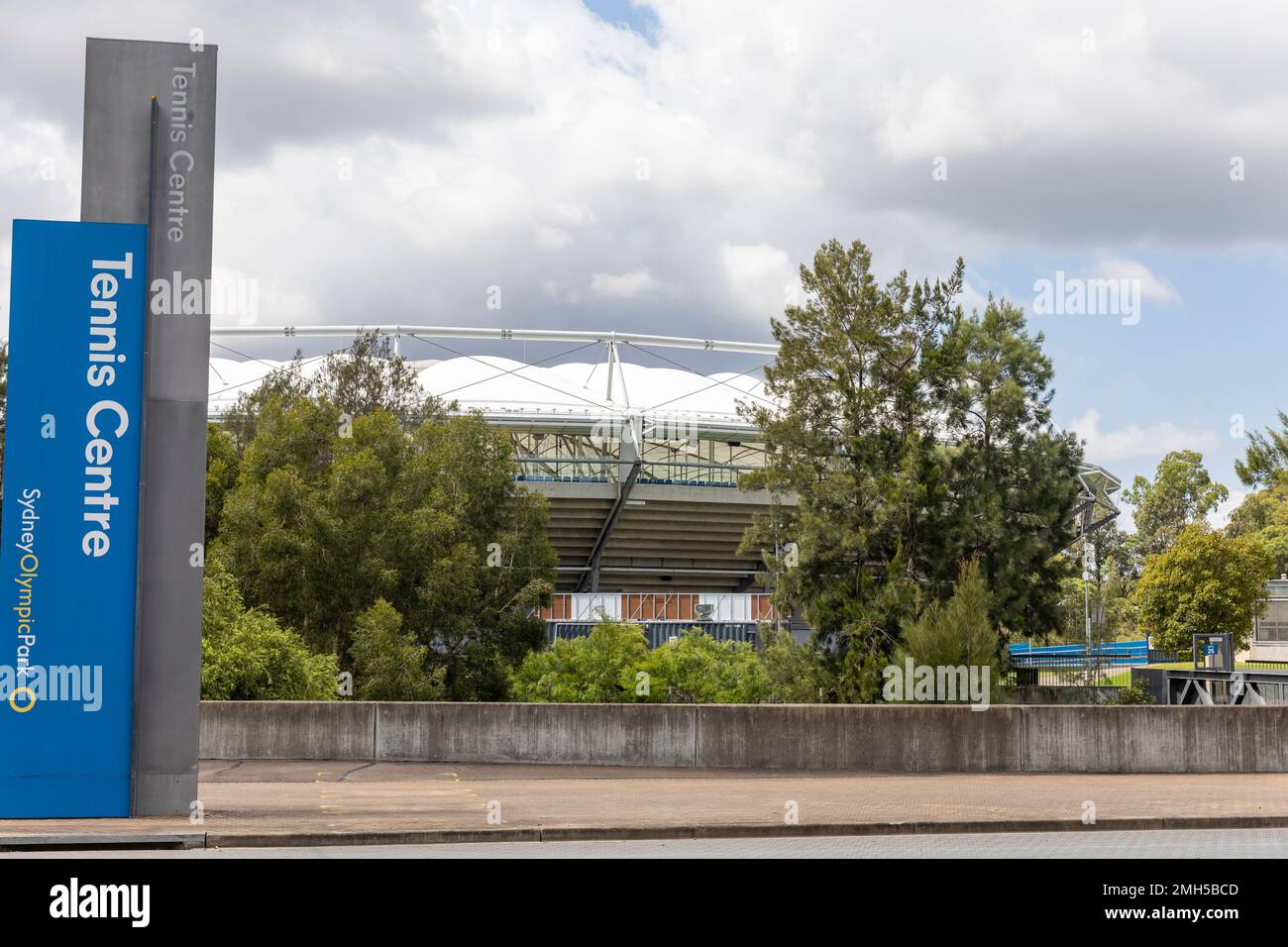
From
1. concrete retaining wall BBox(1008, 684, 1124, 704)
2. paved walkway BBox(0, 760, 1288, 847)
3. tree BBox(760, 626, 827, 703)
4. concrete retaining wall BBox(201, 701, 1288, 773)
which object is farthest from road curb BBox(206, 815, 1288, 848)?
concrete retaining wall BBox(1008, 684, 1124, 704)

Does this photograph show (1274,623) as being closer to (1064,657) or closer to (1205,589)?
(1205,589)

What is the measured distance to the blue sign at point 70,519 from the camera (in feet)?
39.9

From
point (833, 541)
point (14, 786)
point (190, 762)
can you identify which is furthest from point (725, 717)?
point (833, 541)

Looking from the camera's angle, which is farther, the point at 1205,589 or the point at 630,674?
the point at 1205,589

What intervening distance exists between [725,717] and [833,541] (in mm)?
20619

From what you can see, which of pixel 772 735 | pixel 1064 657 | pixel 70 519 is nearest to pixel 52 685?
pixel 70 519

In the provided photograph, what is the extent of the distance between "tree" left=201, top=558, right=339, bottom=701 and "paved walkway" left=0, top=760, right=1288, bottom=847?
489cm

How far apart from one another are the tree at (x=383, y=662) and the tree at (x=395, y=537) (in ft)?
6.55

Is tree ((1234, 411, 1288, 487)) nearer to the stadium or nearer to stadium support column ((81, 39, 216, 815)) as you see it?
the stadium

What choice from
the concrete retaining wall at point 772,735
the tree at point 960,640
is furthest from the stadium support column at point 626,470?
the concrete retaining wall at point 772,735

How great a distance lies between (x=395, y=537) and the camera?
41.1 metres

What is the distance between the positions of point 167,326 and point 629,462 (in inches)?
2368

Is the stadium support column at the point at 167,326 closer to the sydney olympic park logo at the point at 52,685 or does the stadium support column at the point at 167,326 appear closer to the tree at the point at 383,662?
the sydney olympic park logo at the point at 52,685
